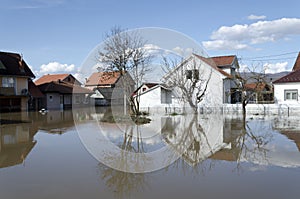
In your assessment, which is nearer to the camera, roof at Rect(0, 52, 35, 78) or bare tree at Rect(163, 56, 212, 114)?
bare tree at Rect(163, 56, 212, 114)

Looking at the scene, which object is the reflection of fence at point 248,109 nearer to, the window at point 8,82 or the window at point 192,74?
the window at point 192,74

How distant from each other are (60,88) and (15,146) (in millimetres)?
22404

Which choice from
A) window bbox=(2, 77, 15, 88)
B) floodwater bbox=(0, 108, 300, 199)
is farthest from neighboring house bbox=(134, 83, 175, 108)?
floodwater bbox=(0, 108, 300, 199)

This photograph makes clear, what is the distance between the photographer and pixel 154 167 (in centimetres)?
635

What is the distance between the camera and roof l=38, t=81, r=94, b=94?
96.0 feet

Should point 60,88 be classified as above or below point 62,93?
above

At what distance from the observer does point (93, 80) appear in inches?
1494

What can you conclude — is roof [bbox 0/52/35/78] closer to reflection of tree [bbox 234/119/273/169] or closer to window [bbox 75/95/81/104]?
window [bbox 75/95/81/104]

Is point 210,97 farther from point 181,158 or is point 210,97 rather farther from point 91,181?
point 91,181

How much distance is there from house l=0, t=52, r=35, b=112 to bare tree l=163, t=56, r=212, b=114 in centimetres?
1359

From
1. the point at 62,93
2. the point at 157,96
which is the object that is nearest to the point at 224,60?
the point at 157,96

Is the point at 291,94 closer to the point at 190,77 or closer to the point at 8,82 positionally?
the point at 190,77

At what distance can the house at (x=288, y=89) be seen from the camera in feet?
65.5

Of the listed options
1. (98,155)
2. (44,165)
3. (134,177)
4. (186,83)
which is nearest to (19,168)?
(44,165)
